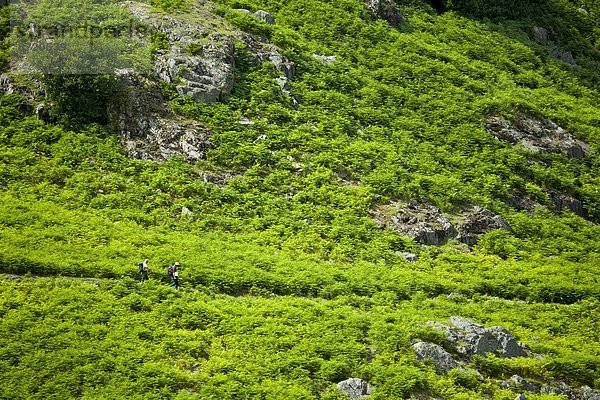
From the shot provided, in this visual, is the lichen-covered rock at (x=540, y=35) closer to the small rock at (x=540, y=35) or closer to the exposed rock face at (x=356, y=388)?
the small rock at (x=540, y=35)

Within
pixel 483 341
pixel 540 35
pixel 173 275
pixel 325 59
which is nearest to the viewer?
pixel 483 341

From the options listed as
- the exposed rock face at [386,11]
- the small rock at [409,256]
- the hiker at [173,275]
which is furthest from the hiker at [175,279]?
the exposed rock face at [386,11]

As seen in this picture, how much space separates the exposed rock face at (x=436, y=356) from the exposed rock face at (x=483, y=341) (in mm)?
985

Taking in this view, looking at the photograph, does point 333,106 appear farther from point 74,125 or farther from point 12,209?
point 12,209

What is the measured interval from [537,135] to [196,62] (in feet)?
85.3

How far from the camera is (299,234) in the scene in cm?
3156

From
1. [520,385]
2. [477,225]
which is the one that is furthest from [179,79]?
[520,385]

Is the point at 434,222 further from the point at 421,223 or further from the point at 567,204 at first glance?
the point at 567,204

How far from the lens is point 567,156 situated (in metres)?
42.8

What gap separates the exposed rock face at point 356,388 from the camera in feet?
70.2

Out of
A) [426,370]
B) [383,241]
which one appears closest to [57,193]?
[383,241]

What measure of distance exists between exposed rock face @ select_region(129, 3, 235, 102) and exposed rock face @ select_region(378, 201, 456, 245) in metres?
14.5

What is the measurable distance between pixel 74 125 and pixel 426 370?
Result: 25.0m

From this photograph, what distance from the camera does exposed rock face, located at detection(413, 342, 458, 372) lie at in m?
23.4
